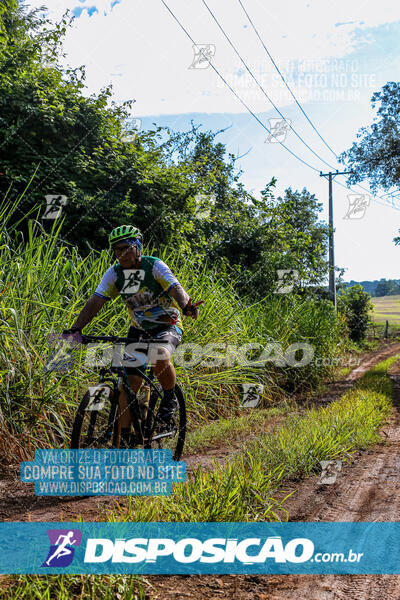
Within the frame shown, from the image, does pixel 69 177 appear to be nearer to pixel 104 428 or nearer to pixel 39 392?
pixel 39 392

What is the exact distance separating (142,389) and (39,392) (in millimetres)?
1048

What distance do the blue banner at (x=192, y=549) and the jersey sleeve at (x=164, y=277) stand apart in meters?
2.02

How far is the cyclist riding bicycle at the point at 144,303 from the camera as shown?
423 cm

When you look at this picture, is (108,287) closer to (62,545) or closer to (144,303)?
(144,303)

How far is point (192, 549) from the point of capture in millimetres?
2900

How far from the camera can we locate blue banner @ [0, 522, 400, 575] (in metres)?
2.66

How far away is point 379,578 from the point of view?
2693 mm

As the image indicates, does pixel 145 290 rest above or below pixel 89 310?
above

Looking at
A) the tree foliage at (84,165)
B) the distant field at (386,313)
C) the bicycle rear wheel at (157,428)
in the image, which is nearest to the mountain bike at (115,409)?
the bicycle rear wheel at (157,428)

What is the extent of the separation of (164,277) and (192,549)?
227cm

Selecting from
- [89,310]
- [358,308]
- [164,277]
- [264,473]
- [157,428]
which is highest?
[164,277]

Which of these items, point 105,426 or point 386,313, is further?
point 386,313

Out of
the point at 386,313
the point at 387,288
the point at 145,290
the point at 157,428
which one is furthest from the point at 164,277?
the point at 387,288

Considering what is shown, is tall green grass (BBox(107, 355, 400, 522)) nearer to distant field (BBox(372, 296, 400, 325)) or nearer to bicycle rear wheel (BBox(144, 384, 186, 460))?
bicycle rear wheel (BBox(144, 384, 186, 460))
